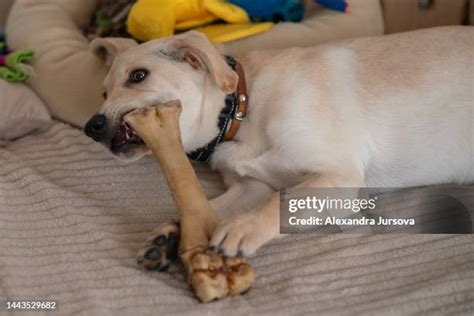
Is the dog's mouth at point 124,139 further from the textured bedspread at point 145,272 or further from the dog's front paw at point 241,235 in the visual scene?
the dog's front paw at point 241,235

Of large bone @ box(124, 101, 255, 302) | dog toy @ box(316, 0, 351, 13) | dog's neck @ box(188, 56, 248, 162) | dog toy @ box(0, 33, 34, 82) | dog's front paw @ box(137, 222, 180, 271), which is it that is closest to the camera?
large bone @ box(124, 101, 255, 302)

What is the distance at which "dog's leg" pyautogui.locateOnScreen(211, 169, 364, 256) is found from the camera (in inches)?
51.9

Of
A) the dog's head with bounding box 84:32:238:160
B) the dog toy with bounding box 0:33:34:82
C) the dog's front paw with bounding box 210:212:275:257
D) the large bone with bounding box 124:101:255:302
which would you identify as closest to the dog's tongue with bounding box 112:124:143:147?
the dog's head with bounding box 84:32:238:160

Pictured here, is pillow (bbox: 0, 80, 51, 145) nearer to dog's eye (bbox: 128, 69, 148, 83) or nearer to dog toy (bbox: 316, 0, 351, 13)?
dog's eye (bbox: 128, 69, 148, 83)

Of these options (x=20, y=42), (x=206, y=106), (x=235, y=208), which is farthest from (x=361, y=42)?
(x=20, y=42)

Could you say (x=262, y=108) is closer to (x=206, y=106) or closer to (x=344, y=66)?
(x=206, y=106)

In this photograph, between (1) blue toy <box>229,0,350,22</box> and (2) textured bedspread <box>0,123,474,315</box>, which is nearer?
(2) textured bedspread <box>0,123,474,315</box>

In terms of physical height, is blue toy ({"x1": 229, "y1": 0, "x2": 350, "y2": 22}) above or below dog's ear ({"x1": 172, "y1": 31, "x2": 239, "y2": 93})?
below

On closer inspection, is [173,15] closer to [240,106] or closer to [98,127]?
[240,106]

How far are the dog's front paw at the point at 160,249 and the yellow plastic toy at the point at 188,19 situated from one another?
0.93 metres

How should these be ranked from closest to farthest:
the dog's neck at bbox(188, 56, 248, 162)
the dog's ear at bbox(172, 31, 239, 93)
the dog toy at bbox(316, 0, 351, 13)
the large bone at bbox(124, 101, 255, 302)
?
the large bone at bbox(124, 101, 255, 302), the dog's ear at bbox(172, 31, 239, 93), the dog's neck at bbox(188, 56, 248, 162), the dog toy at bbox(316, 0, 351, 13)

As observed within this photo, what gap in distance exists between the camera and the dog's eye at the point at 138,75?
1681 mm

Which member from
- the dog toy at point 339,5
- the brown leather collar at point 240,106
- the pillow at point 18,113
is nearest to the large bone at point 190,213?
the brown leather collar at point 240,106

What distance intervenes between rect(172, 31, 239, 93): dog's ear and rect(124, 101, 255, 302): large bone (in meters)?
0.14
